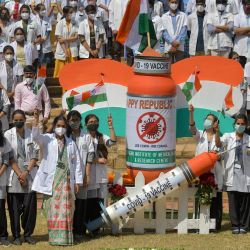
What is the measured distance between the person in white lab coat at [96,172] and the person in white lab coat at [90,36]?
20.8 ft

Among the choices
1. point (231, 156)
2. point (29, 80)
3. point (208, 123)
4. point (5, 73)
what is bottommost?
point (231, 156)

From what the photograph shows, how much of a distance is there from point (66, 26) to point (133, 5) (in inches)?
214

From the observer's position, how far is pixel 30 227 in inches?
615

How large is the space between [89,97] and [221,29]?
19.0 feet

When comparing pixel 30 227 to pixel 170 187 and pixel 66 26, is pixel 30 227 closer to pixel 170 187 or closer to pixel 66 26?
pixel 170 187

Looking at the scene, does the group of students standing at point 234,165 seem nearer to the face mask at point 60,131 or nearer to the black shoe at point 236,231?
the black shoe at point 236,231

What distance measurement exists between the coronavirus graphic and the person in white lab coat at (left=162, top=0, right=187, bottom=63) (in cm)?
608

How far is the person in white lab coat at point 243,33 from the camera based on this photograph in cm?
2178

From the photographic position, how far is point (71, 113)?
51.2ft

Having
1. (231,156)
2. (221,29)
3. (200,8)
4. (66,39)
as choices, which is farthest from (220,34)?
(231,156)

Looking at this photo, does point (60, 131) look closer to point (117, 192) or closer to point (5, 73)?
point (117, 192)

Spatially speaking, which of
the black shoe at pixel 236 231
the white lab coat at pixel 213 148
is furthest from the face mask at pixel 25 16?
the black shoe at pixel 236 231

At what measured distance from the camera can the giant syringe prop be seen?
1594 centimetres

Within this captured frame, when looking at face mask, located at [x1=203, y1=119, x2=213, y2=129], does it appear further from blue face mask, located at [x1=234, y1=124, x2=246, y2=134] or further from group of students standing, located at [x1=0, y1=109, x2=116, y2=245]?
group of students standing, located at [x1=0, y1=109, x2=116, y2=245]
